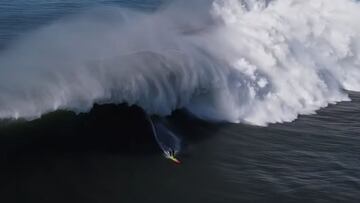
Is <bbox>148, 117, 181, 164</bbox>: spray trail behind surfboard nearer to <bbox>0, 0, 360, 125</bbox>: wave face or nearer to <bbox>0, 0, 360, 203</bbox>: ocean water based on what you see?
<bbox>0, 0, 360, 203</bbox>: ocean water

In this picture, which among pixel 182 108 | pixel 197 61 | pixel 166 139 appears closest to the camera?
pixel 166 139

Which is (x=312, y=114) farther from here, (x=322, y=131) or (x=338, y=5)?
(x=338, y=5)

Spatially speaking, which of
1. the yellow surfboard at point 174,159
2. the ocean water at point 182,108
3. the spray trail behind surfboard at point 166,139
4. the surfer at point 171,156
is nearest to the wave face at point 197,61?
the ocean water at point 182,108

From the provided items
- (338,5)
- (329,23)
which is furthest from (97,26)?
(338,5)

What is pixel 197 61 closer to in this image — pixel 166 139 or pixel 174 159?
pixel 166 139

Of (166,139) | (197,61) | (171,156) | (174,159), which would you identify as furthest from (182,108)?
(174,159)

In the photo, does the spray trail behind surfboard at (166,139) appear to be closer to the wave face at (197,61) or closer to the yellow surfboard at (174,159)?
the yellow surfboard at (174,159)

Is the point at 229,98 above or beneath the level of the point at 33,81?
beneath
